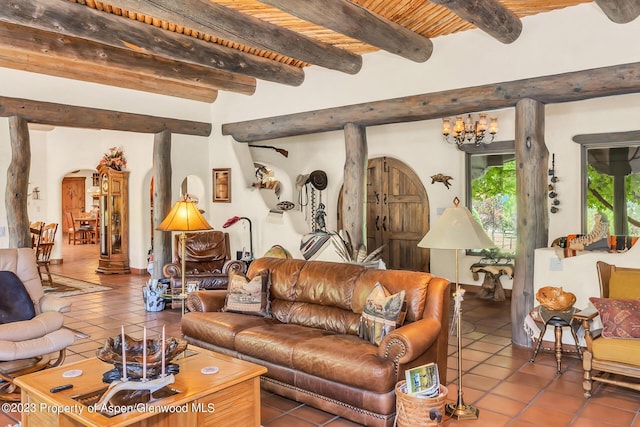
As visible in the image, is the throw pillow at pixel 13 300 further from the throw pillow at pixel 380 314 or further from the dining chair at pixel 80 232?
the dining chair at pixel 80 232

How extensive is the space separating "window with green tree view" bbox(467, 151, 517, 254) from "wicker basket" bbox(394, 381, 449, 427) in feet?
16.8

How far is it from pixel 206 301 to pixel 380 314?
1.79 metres

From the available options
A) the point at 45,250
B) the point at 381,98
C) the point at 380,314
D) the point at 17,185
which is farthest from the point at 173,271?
the point at 380,314

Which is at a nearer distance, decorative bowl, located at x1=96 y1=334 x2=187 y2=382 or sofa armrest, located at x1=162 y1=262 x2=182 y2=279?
decorative bowl, located at x1=96 y1=334 x2=187 y2=382

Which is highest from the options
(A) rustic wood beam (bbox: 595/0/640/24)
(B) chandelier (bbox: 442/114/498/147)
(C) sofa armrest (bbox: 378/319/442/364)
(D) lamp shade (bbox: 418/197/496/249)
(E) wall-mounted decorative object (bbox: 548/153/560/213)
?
(A) rustic wood beam (bbox: 595/0/640/24)

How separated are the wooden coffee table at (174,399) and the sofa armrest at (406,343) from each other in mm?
801

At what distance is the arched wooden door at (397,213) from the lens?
8.45 metres

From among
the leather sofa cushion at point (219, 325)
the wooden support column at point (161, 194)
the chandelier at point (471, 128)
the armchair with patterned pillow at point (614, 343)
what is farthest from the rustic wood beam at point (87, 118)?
the armchair with patterned pillow at point (614, 343)

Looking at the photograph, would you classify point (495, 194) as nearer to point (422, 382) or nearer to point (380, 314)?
point (380, 314)

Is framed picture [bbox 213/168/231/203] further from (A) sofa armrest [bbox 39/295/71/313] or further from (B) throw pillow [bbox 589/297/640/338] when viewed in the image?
Answer: (B) throw pillow [bbox 589/297/640/338]

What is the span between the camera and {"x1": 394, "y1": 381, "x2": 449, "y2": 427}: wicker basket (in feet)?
9.54

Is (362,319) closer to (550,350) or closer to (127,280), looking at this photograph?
(550,350)

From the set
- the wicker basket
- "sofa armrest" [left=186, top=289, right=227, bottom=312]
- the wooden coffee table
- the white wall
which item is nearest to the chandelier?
the white wall

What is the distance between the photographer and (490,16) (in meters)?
4.34
